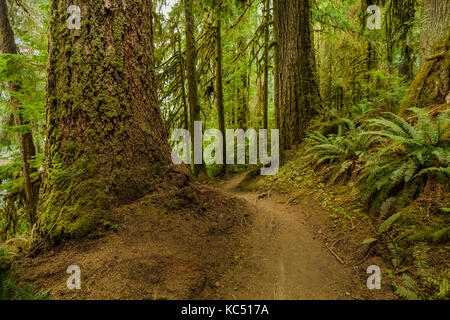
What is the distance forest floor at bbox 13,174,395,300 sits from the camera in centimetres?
195

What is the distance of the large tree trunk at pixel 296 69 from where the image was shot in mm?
6422

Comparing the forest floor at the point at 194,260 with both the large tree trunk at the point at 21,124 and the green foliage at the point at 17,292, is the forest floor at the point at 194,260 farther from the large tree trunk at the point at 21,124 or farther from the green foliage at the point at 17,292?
the large tree trunk at the point at 21,124

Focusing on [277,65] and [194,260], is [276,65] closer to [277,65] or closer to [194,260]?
[277,65]

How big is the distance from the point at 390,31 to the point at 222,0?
5.59m

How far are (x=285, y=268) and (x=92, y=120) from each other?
10.1ft

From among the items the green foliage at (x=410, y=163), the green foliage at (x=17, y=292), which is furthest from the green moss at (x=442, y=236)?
the green foliage at (x=17, y=292)

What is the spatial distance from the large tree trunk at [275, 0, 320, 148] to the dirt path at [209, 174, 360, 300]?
3776mm

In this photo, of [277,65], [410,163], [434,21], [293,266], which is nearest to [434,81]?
[434,21]

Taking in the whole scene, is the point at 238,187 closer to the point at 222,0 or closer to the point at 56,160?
the point at 56,160

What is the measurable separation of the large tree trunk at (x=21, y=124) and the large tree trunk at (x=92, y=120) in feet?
14.9

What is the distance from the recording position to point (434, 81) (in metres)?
4.16

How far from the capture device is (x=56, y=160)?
273 centimetres

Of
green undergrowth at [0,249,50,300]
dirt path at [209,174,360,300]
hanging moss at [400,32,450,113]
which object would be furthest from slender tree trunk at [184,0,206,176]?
green undergrowth at [0,249,50,300]

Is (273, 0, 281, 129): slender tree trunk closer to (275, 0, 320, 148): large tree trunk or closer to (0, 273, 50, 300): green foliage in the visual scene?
(275, 0, 320, 148): large tree trunk
